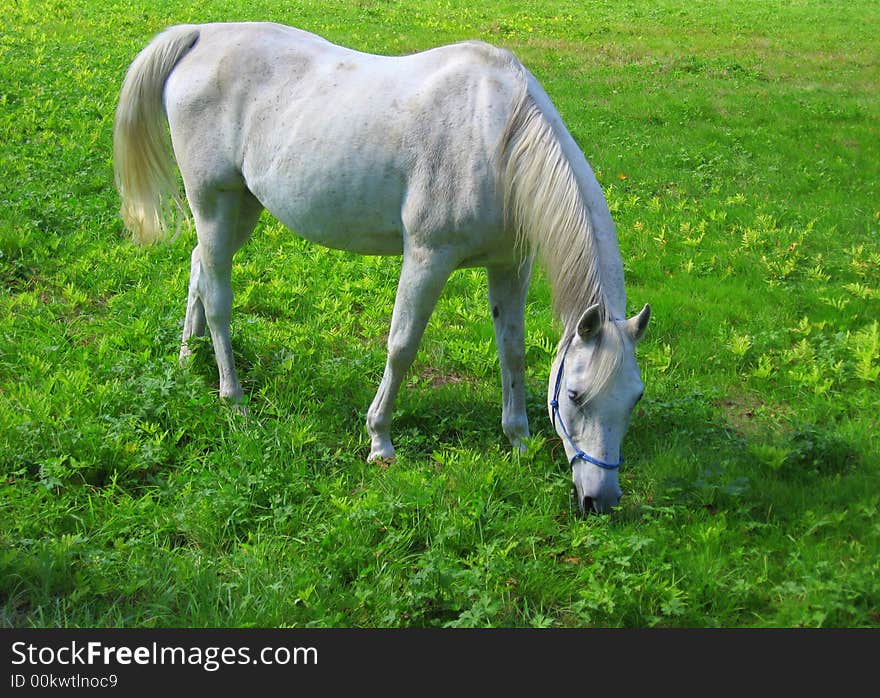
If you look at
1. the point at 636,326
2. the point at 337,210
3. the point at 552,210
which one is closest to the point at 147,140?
the point at 337,210

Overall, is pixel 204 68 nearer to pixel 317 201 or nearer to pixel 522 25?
pixel 317 201

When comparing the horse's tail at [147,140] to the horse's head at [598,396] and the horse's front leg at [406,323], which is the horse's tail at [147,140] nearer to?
the horse's front leg at [406,323]

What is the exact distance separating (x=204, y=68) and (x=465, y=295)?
9.26ft

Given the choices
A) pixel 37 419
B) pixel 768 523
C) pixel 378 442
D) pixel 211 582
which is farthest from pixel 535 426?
pixel 37 419

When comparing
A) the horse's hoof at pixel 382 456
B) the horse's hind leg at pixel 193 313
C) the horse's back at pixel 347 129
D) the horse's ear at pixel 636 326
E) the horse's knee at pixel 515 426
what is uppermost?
the horse's back at pixel 347 129

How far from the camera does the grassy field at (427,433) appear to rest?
10.7 feet

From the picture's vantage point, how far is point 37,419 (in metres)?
4.25

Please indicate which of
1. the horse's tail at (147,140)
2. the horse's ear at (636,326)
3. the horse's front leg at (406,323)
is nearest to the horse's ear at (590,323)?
the horse's ear at (636,326)

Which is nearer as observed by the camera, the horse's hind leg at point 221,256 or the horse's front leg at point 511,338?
the horse's front leg at point 511,338

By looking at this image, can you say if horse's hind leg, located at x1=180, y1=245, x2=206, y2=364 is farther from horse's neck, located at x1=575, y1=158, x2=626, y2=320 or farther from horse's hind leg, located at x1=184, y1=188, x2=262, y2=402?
horse's neck, located at x1=575, y1=158, x2=626, y2=320

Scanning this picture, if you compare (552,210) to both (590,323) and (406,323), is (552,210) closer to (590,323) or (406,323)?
(590,323)

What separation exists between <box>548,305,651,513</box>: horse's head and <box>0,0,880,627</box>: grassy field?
0.21m

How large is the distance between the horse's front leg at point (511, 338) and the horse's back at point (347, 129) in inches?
17.5

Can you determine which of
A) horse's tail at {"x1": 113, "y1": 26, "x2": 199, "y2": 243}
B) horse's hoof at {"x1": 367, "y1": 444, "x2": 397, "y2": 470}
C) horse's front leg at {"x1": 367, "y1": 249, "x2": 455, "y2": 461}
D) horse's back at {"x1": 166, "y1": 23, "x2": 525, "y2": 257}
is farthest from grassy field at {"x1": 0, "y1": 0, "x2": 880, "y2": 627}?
horse's back at {"x1": 166, "y1": 23, "x2": 525, "y2": 257}
